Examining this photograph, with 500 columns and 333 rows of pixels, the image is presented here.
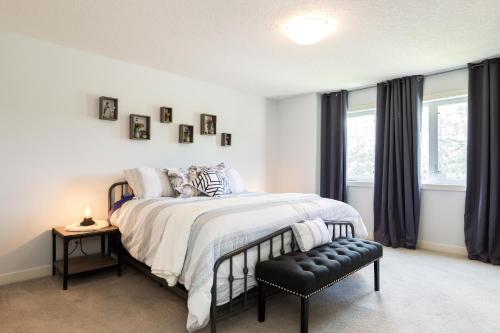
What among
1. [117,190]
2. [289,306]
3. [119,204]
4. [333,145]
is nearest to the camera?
[289,306]

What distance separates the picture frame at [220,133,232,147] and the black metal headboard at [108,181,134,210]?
59.2 inches

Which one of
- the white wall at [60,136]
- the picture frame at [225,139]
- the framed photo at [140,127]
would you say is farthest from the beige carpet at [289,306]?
the picture frame at [225,139]

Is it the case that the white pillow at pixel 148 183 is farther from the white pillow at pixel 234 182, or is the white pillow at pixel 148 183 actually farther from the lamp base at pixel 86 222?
the white pillow at pixel 234 182

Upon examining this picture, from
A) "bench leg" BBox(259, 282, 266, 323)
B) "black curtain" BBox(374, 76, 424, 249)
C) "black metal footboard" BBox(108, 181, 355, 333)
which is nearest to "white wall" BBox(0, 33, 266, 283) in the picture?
"black metal footboard" BBox(108, 181, 355, 333)

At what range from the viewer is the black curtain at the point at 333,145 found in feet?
15.0

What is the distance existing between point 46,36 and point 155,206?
1824 millimetres

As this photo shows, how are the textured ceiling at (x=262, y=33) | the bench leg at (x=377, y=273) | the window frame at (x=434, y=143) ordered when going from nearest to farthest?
the textured ceiling at (x=262, y=33)
the bench leg at (x=377, y=273)
the window frame at (x=434, y=143)

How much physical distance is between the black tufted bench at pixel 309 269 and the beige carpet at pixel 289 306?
305 mm

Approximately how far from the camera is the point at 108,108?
10.7 feet

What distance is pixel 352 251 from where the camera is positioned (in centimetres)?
229

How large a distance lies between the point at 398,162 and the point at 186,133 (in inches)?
107

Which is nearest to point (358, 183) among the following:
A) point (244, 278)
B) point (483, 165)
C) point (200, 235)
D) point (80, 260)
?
point (483, 165)

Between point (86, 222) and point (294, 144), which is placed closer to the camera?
point (86, 222)

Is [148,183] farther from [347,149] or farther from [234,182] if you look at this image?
[347,149]
